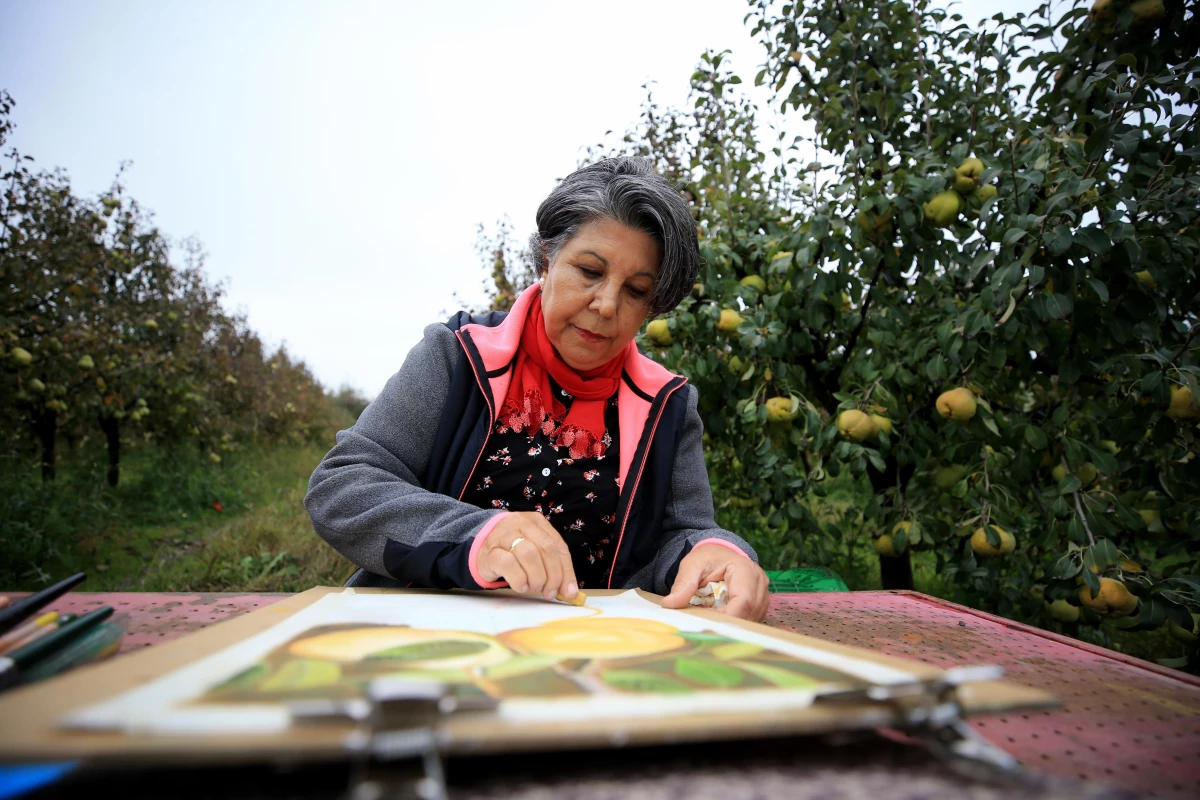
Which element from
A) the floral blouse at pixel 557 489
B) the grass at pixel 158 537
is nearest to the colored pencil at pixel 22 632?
the floral blouse at pixel 557 489

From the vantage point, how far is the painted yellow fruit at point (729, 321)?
2342 millimetres

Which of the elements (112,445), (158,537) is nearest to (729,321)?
(158,537)

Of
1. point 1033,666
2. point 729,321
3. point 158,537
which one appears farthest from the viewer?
point 158,537

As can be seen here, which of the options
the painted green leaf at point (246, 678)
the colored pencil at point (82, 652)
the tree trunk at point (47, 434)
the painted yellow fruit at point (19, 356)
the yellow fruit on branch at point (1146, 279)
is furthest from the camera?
the tree trunk at point (47, 434)

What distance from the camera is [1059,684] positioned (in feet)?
3.05

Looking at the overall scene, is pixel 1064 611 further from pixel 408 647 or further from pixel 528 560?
pixel 408 647

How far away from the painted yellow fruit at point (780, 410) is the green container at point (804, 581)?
19.5 inches

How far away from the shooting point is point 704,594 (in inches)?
48.4

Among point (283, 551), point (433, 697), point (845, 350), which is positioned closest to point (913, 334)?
point (845, 350)

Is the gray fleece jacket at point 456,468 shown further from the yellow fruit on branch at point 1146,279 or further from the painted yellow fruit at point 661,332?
the yellow fruit on branch at point 1146,279

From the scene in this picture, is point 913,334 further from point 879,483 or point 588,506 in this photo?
point 588,506

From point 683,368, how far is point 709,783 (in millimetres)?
2278

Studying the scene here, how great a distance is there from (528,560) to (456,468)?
1.72ft

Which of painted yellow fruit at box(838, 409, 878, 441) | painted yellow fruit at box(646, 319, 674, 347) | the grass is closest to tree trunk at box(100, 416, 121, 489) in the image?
the grass
